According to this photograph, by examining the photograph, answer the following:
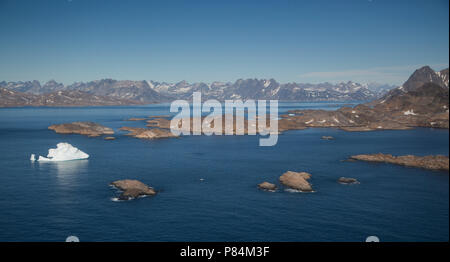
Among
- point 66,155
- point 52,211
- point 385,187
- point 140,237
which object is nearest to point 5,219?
point 52,211

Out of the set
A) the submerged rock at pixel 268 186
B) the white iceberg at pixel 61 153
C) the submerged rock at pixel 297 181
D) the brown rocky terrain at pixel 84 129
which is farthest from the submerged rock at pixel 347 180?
the brown rocky terrain at pixel 84 129

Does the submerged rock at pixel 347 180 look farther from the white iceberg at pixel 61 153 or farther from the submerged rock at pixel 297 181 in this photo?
the white iceberg at pixel 61 153

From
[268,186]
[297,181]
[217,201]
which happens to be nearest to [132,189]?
[217,201]

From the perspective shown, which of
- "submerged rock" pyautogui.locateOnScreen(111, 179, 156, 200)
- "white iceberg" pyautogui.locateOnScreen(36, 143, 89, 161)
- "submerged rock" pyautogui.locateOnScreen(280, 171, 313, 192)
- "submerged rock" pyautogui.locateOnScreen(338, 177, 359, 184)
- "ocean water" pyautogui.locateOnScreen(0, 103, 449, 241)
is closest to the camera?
"ocean water" pyautogui.locateOnScreen(0, 103, 449, 241)

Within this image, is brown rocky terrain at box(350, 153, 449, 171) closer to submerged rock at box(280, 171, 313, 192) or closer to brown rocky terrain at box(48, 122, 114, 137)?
submerged rock at box(280, 171, 313, 192)

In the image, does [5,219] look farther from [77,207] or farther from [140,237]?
[140,237]

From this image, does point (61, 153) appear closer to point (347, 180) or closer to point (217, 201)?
point (217, 201)

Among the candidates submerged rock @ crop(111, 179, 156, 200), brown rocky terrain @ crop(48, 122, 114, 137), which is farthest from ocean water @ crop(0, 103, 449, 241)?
brown rocky terrain @ crop(48, 122, 114, 137)
